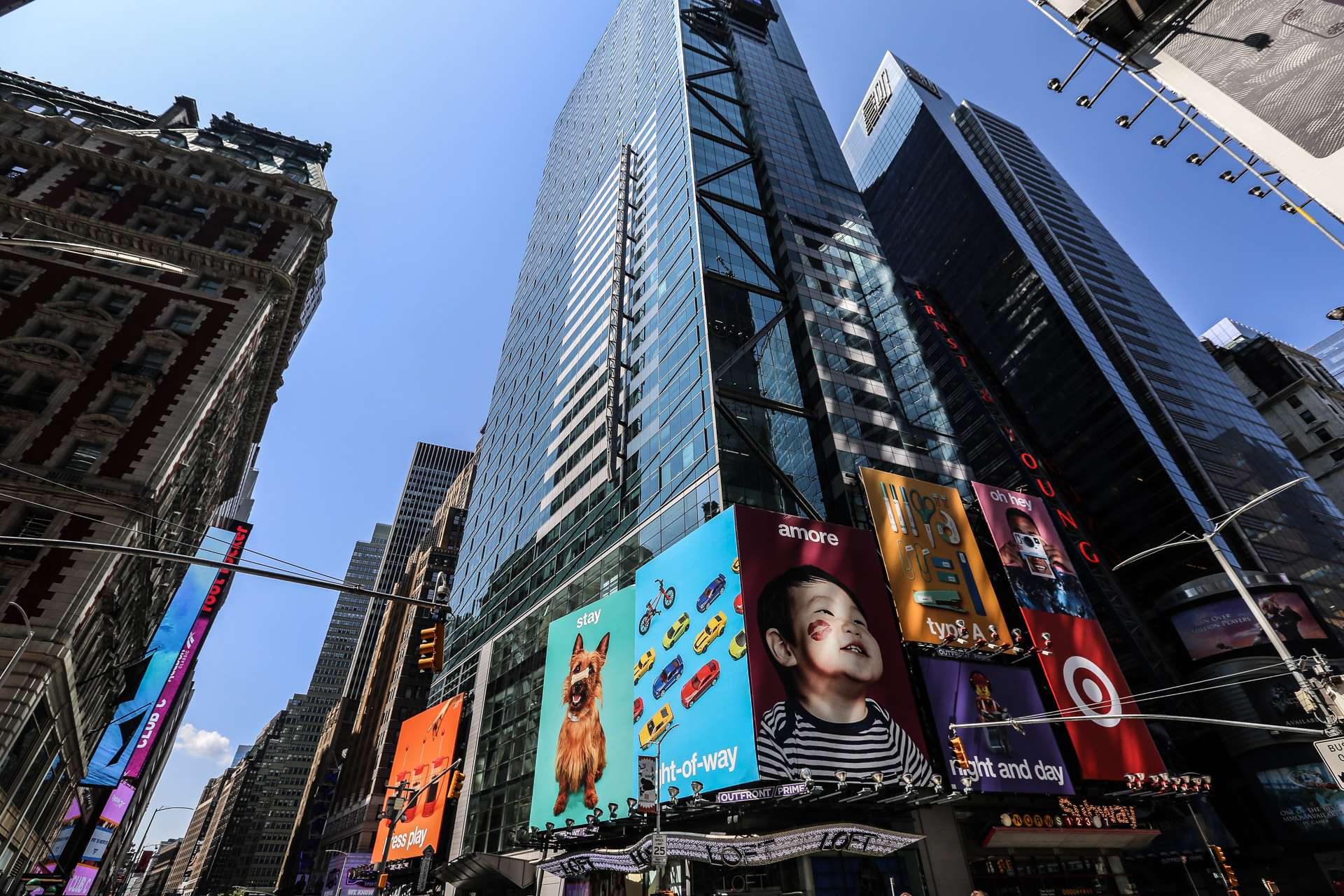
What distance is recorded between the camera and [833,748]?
1158 inches

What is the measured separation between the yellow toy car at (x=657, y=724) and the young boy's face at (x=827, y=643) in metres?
6.72

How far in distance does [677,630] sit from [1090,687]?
24.4 metres

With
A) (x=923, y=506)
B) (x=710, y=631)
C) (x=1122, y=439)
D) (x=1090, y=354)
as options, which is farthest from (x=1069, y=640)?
(x=1090, y=354)

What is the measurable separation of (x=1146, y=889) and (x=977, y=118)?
14859 centimetres

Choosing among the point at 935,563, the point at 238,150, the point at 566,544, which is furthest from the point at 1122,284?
the point at 238,150

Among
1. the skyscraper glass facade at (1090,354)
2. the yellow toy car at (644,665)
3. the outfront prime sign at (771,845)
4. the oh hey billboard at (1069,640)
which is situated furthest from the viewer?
the skyscraper glass facade at (1090,354)

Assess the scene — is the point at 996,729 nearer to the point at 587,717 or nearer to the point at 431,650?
the point at 587,717

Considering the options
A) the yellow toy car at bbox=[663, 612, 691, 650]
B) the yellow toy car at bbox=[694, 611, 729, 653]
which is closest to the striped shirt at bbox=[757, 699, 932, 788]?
the yellow toy car at bbox=[694, 611, 729, 653]

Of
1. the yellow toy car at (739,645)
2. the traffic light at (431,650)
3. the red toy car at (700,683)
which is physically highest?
the yellow toy car at (739,645)

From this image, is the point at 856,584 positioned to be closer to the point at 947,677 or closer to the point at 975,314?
the point at 947,677

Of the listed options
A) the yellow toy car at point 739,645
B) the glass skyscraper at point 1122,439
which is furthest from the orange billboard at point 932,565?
the yellow toy car at point 739,645

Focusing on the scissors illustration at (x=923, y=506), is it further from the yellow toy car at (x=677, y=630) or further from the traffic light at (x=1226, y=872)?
the traffic light at (x=1226, y=872)

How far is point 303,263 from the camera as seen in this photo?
57844 millimetres

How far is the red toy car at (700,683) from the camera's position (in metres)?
31.4
